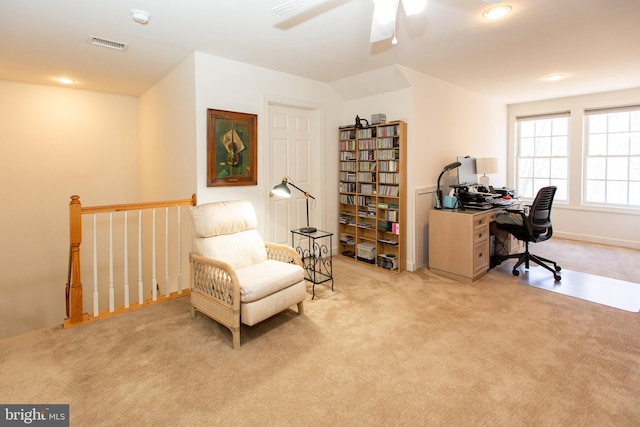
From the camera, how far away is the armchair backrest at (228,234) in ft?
9.18

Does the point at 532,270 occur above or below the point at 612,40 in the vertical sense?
below

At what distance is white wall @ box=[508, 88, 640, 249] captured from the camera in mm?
5102

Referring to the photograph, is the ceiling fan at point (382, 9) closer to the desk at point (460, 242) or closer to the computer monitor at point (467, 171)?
the desk at point (460, 242)

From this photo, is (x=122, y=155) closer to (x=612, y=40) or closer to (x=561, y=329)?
(x=561, y=329)

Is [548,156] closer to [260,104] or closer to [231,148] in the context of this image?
[260,104]

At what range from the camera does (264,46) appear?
3168mm

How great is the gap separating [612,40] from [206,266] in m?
4.20

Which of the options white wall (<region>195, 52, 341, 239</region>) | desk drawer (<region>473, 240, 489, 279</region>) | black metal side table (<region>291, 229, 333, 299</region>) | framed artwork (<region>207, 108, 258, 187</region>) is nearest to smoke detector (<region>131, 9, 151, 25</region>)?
white wall (<region>195, 52, 341, 239</region>)

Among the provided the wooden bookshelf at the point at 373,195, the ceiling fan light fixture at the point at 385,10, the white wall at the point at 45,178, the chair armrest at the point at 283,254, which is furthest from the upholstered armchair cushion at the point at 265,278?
the white wall at the point at 45,178

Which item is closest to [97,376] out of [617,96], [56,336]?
[56,336]

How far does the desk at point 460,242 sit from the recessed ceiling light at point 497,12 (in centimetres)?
189

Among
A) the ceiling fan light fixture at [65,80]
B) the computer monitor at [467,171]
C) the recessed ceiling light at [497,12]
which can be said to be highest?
the ceiling fan light fixture at [65,80]

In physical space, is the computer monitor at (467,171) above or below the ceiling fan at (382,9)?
below

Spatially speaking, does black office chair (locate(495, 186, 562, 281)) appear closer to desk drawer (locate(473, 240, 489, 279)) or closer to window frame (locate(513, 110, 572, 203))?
desk drawer (locate(473, 240, 489, 279))
